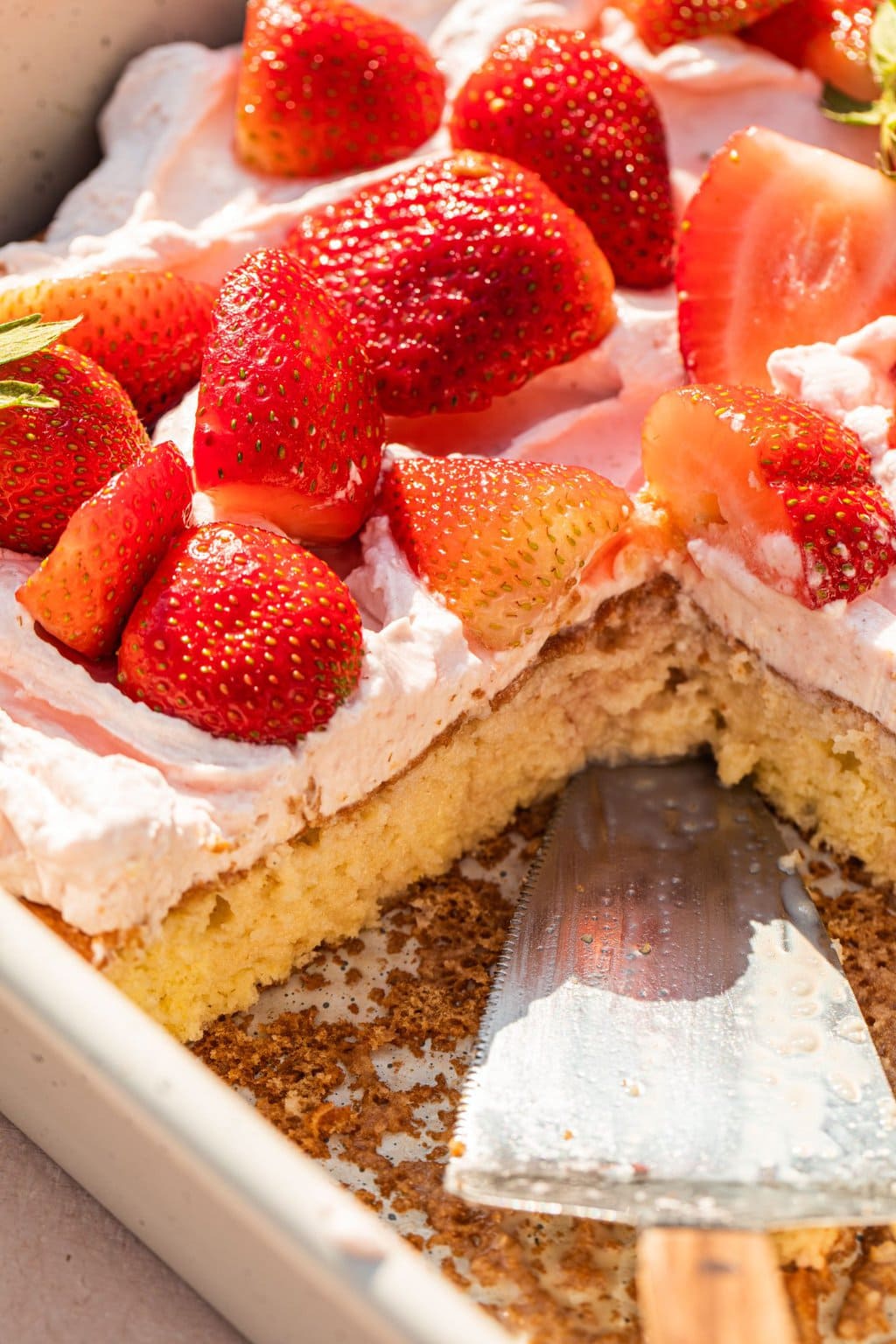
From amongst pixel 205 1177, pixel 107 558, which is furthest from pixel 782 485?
pixel 205 1177

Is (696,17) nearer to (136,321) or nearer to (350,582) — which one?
(136,321)

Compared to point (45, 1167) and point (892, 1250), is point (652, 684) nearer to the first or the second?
point (892, 1250)

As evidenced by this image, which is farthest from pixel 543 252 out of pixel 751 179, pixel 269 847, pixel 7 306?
pixel 269 847

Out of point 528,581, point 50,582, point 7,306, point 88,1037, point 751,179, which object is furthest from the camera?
point 751,179

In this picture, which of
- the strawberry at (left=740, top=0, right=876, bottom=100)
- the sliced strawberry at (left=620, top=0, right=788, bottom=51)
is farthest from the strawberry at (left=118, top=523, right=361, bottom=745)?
the strawberry at (left=740, top=0, right=876, bottom=100)

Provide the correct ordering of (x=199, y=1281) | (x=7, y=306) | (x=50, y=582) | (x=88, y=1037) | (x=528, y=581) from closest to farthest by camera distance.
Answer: (x=88, y=1037)
(x=199, y=1281)
(x=50, y=582)
(x=528, y=581)
(x=7, y=306)

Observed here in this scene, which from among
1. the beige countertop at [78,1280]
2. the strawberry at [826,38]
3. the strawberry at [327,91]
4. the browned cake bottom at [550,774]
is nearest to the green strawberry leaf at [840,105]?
the strawberry at [826,38]
